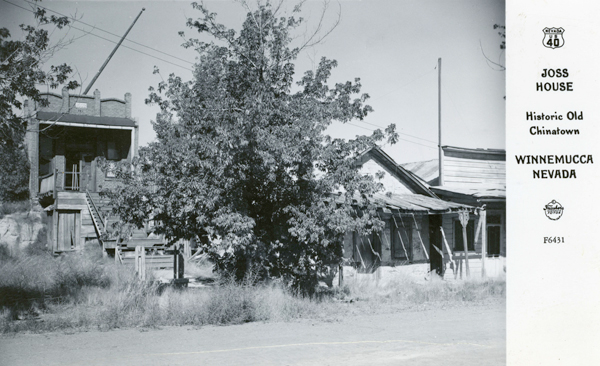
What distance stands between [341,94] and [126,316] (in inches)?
258

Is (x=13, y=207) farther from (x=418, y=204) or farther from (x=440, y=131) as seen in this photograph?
(x=440, y=131)

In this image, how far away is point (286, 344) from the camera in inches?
320

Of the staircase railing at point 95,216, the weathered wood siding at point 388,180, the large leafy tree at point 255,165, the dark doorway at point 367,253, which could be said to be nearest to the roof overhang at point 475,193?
the weathered wood siding at point 388,180

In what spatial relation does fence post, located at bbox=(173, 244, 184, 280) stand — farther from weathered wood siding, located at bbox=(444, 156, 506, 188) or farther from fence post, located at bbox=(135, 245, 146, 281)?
weathered wood siding, located at bbox=(444, 156, 506, 188)

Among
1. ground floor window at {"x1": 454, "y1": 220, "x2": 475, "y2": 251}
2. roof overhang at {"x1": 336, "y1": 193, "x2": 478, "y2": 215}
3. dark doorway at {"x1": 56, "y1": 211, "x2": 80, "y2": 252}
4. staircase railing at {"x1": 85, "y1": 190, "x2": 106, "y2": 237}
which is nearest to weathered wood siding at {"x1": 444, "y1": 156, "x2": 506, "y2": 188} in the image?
ground floor window at {"x1": 454, "y1": 220, "x2": 475, "y2": 251}

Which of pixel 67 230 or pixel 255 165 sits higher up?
pixel 255 165

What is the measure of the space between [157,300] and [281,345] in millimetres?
3562

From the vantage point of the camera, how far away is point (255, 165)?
10.5 meters

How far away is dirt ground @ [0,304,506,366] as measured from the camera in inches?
281

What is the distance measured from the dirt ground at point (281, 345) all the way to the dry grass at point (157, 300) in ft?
1.39

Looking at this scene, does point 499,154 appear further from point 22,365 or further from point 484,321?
point 22,365
